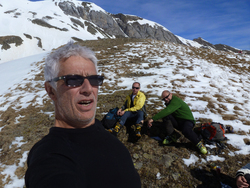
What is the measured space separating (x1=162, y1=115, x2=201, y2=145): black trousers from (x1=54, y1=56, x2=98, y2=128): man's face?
128 inches

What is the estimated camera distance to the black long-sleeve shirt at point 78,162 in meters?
1.07

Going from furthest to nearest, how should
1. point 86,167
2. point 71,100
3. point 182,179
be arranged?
1. point 182,179
2. point 71,100
3. point 86,167

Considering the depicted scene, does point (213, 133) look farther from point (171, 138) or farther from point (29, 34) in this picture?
point (29, 34)

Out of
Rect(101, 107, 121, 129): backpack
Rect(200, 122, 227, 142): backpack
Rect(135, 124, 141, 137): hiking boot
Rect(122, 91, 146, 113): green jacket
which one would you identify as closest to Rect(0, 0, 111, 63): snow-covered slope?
Rect(101, 107, 121, 129): backpack

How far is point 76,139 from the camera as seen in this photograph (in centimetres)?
141

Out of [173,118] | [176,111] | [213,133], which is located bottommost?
[213,133]

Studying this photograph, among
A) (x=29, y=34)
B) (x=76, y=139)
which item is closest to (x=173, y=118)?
(x=76, y=139)

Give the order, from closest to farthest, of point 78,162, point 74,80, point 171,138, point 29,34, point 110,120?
point 78,162
point 74,80
point 171,138
point 110,120
point 29,34

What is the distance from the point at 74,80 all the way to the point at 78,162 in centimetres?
87

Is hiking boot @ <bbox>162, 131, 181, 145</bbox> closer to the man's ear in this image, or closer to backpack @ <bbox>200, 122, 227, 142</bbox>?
backpack @ <bbox>200, 122, 227, 142</bbox>

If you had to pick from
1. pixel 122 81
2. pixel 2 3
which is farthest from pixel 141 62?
pixel 2 3

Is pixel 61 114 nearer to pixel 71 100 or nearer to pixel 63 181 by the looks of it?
pixel 71 100

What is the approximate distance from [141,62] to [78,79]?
36.1 feet

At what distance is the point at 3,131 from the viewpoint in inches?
188
